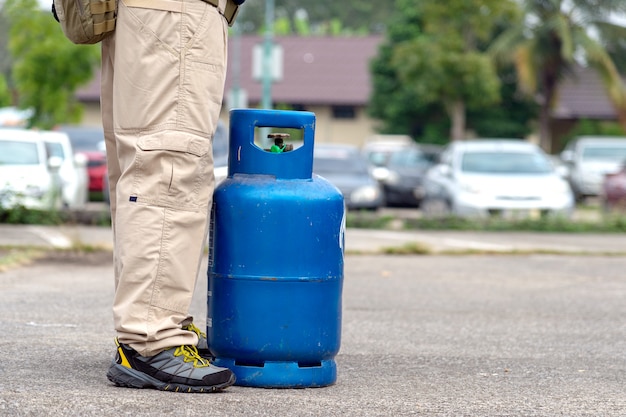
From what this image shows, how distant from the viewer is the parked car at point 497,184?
57.8 feet

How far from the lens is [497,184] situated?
17906 millimetres

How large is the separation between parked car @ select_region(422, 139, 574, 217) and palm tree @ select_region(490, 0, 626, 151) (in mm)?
21137

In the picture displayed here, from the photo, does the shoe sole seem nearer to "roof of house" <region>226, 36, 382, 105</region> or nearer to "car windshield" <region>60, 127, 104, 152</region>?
"car windshield" <region>60, 127, 104, 152</region>

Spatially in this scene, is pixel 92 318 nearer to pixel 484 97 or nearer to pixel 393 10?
pixel 484 97

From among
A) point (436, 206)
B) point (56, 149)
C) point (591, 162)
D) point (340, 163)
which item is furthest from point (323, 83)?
point (56, 149)

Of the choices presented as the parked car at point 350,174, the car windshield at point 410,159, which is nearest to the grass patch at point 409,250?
the parked car at point 350,174

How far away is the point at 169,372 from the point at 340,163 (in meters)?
17.1

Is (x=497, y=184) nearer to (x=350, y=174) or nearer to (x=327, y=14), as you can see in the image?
(x=350, y=174)

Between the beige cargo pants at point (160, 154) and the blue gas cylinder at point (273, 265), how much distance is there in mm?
220

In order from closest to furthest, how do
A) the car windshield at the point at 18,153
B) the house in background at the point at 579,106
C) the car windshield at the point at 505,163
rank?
1. the car windshield at the point at 18,153
2. the car windshield at the point at 505,163
3. the house in background at the point at 579,106

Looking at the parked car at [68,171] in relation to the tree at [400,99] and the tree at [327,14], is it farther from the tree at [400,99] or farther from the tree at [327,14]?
the tree at [327,14]

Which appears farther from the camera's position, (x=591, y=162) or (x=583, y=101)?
(x=583, y=101)

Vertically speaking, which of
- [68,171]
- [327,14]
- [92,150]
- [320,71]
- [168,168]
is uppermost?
[327,14]

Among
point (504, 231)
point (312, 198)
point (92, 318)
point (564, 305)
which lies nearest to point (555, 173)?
point (504, 231)
